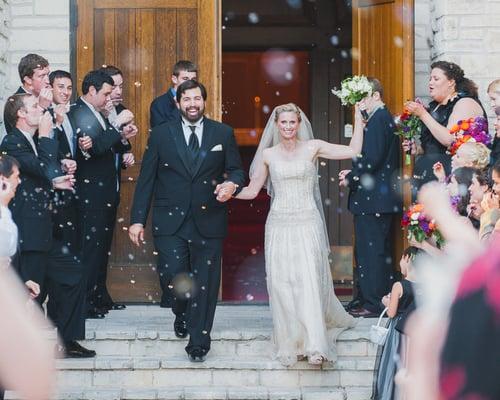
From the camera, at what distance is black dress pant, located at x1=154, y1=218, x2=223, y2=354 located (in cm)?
691

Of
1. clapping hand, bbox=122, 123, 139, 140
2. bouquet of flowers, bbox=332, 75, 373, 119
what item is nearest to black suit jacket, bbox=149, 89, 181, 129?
clapping hand, bbox=122, 123, 139, 140

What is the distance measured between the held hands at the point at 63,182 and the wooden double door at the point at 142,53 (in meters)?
1.75

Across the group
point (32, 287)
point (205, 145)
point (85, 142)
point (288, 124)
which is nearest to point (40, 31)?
point (85, 142)

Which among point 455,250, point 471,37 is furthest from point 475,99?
point 455,250

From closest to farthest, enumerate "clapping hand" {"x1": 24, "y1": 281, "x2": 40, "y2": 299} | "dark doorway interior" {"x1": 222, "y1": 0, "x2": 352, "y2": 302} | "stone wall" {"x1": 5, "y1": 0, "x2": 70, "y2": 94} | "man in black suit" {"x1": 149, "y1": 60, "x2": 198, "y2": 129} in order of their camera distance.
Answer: "clapping hand" {"x1": 24, "y1": 281, "x2": 40, "y2": 299}
"man in black suit" {"x1": 149, "y1": 60, "x2": 198, "y2": 129}
"stone wall" {"x1": 5, "y1": 0, "x2": 70, "y2": 94}
"dark doorway interior" {"x1": 222, "y1": 0, "x2": 352, "y2": 302}

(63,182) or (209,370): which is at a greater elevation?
(63,182)

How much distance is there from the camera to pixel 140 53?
8.78 meters

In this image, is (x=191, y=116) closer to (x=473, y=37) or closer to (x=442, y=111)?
(x=442, y=111)

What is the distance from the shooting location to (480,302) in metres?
1.20

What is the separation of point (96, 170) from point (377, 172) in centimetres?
212

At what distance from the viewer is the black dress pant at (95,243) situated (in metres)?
7.92

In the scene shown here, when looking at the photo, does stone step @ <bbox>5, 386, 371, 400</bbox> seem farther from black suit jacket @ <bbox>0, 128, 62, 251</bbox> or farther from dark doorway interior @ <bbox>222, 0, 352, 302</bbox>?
dark doorway interior @ <bbox>222, 0, 352, 302</bbox>

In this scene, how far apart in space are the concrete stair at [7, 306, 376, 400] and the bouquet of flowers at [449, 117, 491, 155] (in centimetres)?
145

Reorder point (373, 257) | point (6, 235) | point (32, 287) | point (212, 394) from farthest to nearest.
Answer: point (373, 257) → point (212, 394) → point (32, 287) → point (6, 235)
